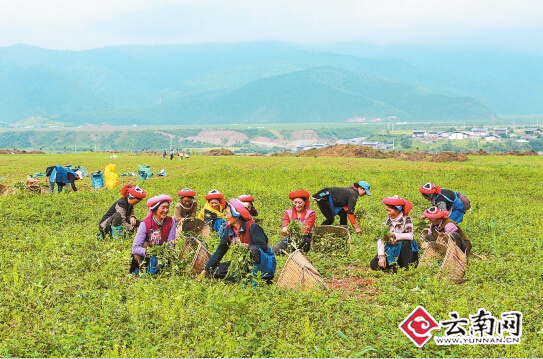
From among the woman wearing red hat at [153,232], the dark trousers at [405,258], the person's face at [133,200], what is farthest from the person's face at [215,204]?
the dark trousers at [405,258]

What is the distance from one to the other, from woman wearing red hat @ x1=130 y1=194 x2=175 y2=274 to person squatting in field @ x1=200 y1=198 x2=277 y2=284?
3.85 ft

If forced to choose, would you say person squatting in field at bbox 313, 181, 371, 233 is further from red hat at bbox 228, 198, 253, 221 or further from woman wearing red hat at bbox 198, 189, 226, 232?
red hat at bbox 228, 198, 253, 221

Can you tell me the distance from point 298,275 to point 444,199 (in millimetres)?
4854

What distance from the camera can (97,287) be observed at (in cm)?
979

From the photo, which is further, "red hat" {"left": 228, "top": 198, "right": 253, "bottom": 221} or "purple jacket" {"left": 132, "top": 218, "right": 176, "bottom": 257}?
"purple jacket" {"left": 132, "top": 218, "right": 176, "bottom": 257}

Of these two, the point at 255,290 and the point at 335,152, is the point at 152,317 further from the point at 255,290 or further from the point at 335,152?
the point at 335,152

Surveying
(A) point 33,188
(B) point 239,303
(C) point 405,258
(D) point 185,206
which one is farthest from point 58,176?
(B) point 239,303

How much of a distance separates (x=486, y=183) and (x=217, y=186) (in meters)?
11.5

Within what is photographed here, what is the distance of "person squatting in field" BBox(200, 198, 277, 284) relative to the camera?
31.2ft

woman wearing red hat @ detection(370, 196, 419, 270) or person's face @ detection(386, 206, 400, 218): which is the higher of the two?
person's face @ detection(386, 206, 400, 218)

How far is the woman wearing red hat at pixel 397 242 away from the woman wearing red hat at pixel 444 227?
59 cm

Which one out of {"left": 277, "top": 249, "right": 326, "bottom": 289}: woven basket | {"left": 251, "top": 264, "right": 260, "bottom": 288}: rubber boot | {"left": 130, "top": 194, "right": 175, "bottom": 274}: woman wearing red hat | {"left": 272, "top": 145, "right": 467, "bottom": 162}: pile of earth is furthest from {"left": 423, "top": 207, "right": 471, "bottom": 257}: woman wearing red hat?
{"left": 272, "top": 145, "right": 467, "bottom": 162}: pile of earth

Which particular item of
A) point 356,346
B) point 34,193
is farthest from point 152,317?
point 34,193

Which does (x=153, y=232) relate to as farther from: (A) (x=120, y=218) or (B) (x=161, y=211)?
(A) (x=120, y=218)
